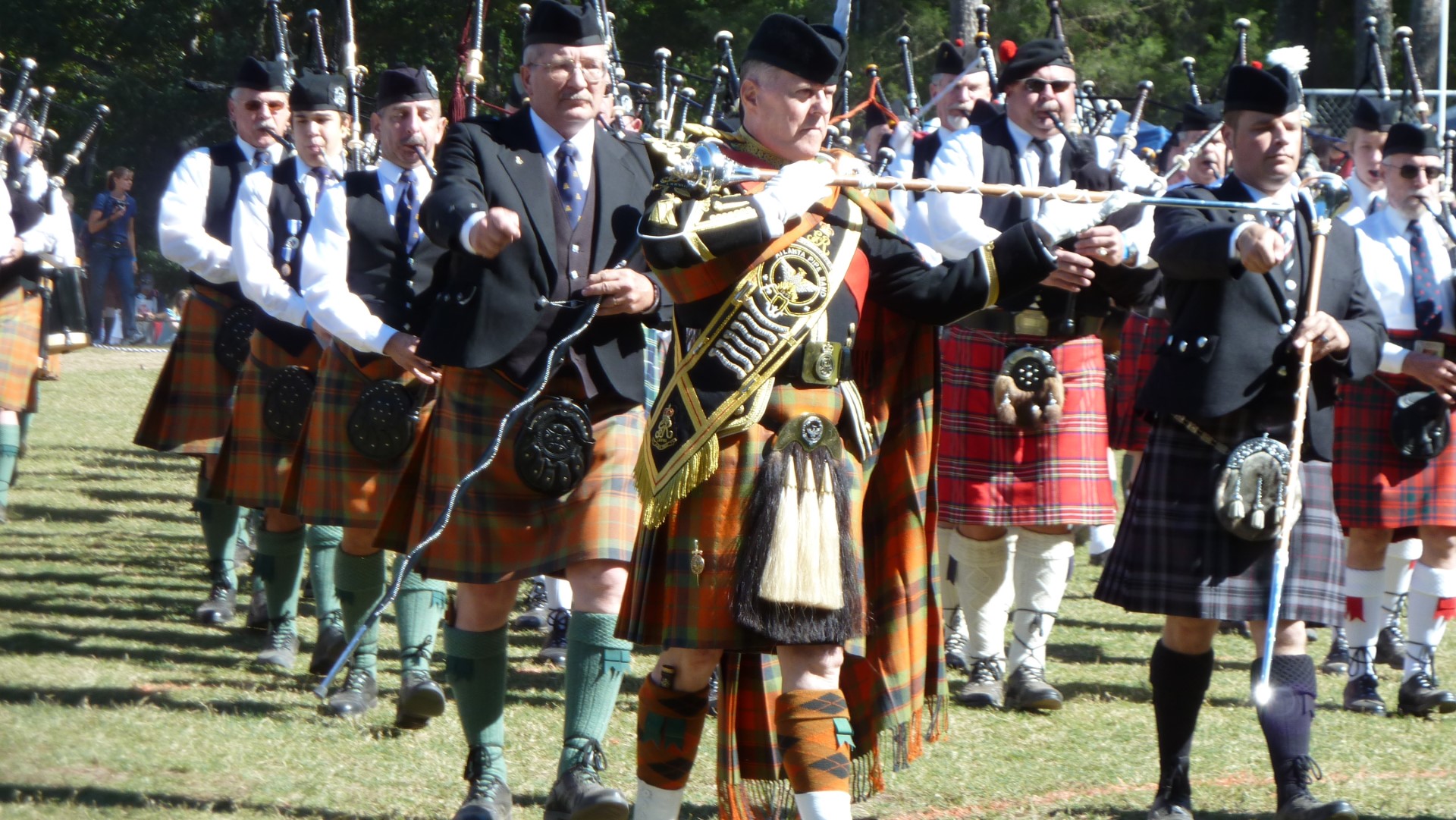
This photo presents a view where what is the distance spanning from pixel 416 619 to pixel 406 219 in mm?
1110

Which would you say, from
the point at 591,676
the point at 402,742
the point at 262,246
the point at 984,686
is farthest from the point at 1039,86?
the point at 402,742

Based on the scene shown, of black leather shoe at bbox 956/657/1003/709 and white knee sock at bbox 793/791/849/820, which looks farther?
black leather shoe at bbox 956/657/1003/709

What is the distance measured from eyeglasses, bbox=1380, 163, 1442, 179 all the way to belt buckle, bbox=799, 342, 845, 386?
2759 millimetres

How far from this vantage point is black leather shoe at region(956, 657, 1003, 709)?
214 inches

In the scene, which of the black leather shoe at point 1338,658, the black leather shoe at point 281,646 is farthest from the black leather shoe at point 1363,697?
the black leather shoe at point 281,646

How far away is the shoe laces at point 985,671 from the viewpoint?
5492 millimetres


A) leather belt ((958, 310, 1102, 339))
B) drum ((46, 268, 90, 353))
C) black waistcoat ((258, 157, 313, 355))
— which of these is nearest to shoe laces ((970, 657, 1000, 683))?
leather belt ((958, 310, 1102, 339))

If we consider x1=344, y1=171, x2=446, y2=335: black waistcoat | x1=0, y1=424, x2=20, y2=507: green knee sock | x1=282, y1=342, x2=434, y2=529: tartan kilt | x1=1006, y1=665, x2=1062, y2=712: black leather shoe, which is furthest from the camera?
x1=0, y1=424, x2=20, y2=507: green knee sock

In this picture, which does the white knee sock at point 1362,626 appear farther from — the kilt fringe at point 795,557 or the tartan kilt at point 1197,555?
the kilt fringe at point 795,557

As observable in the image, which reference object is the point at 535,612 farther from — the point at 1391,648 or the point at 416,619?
the point at 1391,648

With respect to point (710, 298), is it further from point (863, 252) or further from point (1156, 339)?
point (1156, 339)

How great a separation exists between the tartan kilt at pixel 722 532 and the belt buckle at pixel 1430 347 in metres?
2.67

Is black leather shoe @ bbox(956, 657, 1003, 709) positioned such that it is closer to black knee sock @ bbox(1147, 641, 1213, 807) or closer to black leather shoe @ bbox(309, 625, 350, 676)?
black knee sock @ bbox(1147, 641, 1213, 807)

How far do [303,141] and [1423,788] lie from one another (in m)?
3.62
